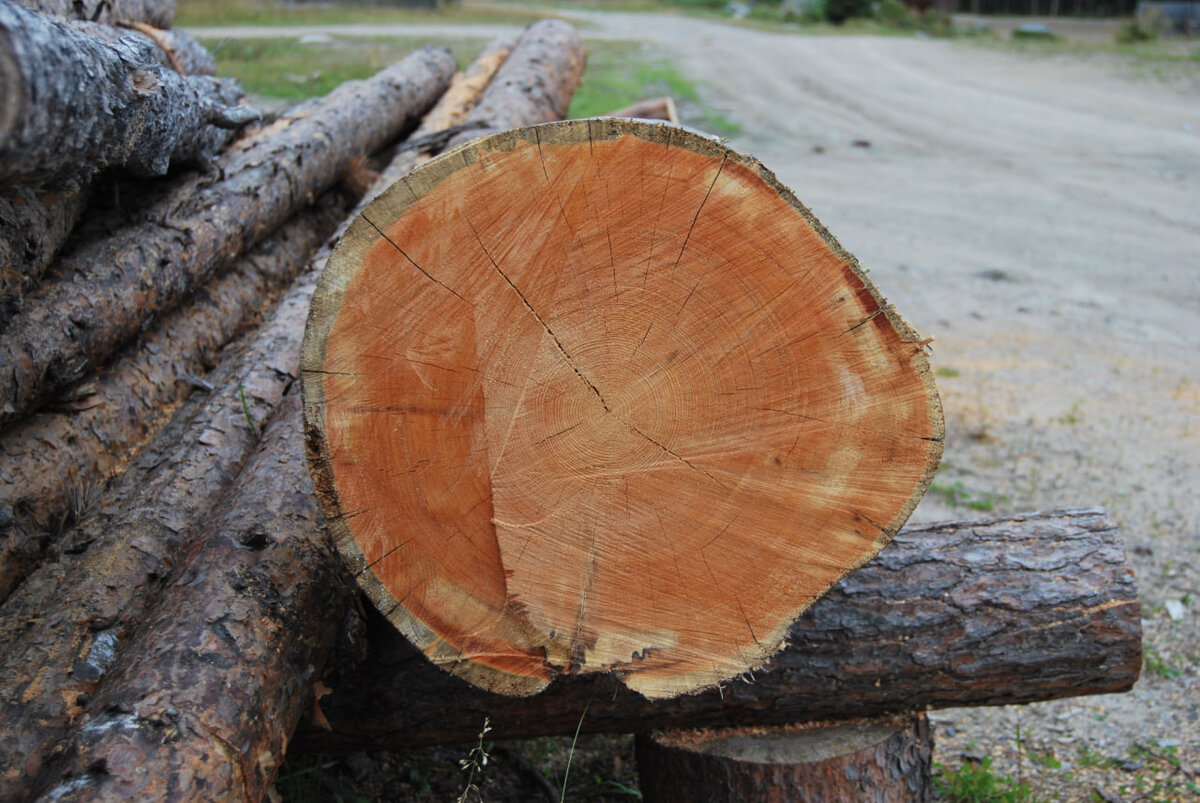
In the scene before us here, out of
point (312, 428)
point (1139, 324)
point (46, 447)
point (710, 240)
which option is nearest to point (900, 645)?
point (710, 240)

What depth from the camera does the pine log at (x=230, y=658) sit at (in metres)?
1.59

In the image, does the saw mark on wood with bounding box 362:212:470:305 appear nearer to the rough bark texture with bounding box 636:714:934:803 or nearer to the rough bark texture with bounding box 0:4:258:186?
the rough bark texture with bounding box 0:4:258:186

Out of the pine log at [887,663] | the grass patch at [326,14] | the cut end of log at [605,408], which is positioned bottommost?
the pine log at [887,663]

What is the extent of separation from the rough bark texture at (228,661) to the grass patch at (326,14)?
41.0 feet

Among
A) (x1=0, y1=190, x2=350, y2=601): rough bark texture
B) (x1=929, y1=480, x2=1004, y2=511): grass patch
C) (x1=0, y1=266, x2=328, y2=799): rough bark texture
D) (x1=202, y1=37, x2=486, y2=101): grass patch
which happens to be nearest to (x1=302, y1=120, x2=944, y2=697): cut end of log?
(x1=0, y1=266, x2=328, y2=799): rough bark texture

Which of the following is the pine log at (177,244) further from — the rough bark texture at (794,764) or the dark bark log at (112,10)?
the rough bark texture at (794,764)

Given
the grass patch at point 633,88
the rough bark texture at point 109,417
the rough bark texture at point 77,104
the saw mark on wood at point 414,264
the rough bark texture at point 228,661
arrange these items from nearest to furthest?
1. the rough bark texture at point 77,104
2. the rough bark texture at point 228,661
3. the saw mark on wood at point 414,264
4. the rough bark texture at point 109,417
5. the grass patch at point 633,88

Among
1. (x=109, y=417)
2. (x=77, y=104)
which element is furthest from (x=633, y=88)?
(x=77, y=104)

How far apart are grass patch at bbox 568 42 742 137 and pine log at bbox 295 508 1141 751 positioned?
723 cm

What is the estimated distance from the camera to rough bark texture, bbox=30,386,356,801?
5.20 ft

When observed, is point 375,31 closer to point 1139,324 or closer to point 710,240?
point 1139,324

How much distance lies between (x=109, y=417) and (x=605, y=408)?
159cm

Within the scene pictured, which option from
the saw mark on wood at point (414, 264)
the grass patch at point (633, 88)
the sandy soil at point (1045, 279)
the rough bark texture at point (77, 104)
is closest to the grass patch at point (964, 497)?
the sandy soil at point (1045, 279)

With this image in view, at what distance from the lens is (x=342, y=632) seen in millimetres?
2154
